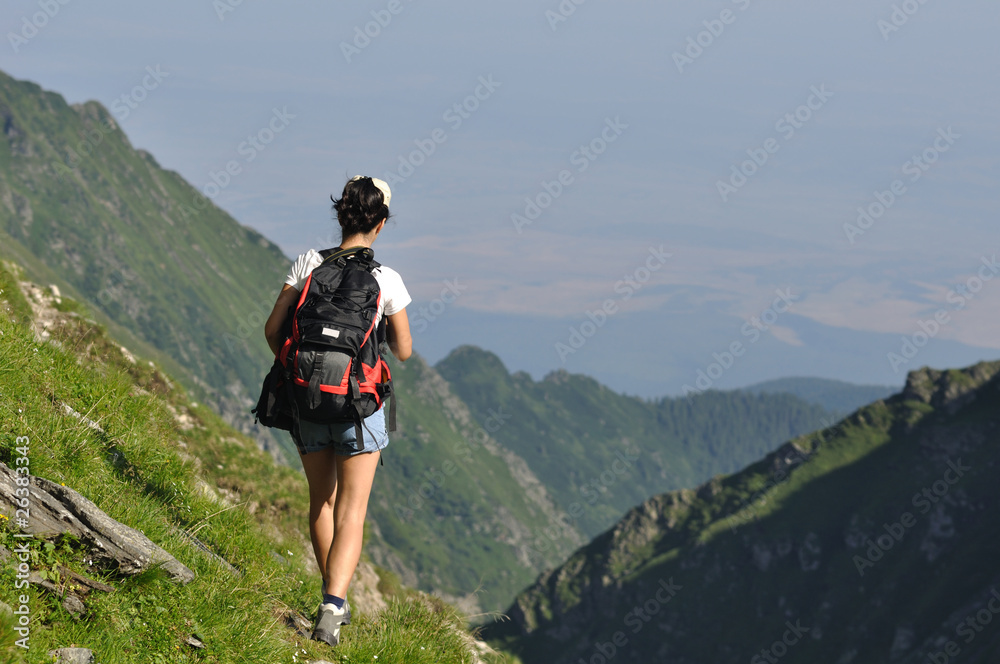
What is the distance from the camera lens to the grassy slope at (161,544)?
240 inches

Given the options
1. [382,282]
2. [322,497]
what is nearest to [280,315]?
[382,282]

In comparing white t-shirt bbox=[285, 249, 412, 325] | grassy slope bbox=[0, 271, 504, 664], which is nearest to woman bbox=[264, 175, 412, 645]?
white t-shirt bbox=[285, 249, 412, 325]

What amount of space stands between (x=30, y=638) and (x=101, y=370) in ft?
21.4

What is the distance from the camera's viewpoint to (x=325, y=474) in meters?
7.52

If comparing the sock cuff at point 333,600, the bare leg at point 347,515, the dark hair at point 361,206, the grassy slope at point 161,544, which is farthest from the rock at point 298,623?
the dark hair at point 361,206

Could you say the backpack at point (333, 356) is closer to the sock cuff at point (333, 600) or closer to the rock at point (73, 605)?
the sock cuff at point (333, 600)

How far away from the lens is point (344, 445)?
714 centimetres

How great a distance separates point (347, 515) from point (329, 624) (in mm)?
980

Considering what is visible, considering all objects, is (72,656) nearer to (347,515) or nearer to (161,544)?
(161,544)

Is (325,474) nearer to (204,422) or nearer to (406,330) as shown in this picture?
(406,330)

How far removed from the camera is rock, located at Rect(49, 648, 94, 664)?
18.1ft

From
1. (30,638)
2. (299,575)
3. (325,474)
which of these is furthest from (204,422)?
(30,638)

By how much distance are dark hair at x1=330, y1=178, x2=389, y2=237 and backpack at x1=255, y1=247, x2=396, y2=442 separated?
1.07 ft

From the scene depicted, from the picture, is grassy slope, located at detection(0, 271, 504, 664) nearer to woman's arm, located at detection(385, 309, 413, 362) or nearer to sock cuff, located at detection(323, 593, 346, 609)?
sock cuff, located at detection(323, 593, 346, 609)
